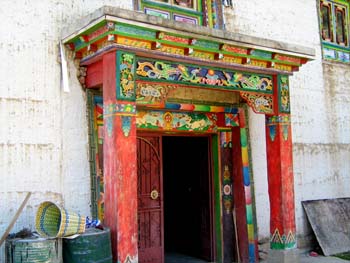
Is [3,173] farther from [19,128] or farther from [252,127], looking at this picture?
[252,127]

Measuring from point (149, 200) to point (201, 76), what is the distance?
84.5 inches

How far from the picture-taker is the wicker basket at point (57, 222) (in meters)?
4.48

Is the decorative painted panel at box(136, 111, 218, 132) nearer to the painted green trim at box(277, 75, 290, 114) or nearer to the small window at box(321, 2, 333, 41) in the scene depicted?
the painted green trim at box(277, 75, 290, 114)

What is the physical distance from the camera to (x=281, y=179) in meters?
6.56

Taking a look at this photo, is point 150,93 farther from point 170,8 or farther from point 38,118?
point 170,8

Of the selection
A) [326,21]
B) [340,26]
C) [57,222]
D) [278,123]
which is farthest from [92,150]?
[340,26]

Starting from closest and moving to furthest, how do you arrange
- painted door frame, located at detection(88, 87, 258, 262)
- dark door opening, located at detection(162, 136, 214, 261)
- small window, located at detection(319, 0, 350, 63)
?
1. painted door frame, located at detection(88, 87, 258, 262)
2. dark door opening, located at detection(162, 136, 214, 261)
3. small window, located at detection(319, 0, 350, 63)

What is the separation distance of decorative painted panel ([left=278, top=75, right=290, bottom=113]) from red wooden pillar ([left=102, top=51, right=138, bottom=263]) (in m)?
2.53

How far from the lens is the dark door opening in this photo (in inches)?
302

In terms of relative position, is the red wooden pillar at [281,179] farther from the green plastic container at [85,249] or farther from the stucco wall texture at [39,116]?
the green plastic container at [85,249]

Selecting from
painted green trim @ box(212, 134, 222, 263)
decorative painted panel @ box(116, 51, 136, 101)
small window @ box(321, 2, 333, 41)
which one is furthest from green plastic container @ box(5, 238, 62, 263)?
small window @ box(321, 2, 333, 41)

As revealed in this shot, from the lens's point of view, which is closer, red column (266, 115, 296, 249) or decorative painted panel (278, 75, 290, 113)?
red column (266, 115, 296, 249)

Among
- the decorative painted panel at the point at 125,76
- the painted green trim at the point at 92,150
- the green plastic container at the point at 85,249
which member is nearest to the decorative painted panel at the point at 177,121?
the painted green trim at the point at 92,150

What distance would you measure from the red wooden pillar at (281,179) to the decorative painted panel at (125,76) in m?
2.49
